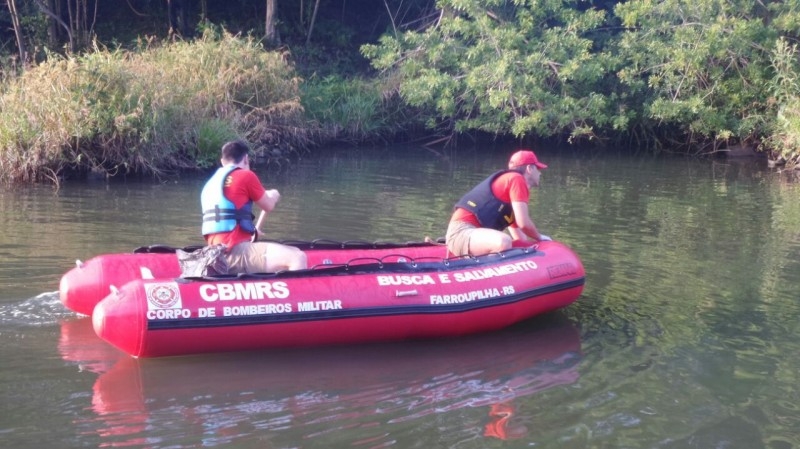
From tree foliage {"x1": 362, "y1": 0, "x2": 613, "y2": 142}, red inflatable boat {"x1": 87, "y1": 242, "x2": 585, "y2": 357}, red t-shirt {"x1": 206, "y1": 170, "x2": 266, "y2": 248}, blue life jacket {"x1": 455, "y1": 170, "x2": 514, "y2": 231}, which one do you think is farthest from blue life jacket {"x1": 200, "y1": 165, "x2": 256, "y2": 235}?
tree foliage {"x1": 362, "y1": 0, "x2": 613, "y2": 142}

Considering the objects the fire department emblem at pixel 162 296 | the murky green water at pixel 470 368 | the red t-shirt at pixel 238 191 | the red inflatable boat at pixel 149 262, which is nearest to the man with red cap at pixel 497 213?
the red inflatable boat at pixel 149 262

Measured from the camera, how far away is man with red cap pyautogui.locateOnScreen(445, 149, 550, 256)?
22.2ft

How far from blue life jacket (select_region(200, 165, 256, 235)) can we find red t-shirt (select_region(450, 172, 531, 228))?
1.79 meters

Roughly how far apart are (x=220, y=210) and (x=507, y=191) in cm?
219

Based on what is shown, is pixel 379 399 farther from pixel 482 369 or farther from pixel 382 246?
pixel 382 246

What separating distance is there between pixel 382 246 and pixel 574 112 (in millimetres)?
9374

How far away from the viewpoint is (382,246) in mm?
7188

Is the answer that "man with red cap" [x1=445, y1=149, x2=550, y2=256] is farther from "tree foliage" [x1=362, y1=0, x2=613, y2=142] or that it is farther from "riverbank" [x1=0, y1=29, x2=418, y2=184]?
"tree foliage" [x1=362, y1=0, x2=613, y2=142]

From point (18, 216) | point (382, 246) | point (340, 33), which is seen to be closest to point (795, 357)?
point (382, 246)

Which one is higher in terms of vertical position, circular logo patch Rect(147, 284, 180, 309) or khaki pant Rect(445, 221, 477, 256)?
khaki pant Rect(445, 221, 477, 256)

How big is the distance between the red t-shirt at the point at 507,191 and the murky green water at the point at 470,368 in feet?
3.02

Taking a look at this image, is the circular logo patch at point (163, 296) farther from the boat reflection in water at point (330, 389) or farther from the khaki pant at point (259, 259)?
the khaki pant at point (259, 259)

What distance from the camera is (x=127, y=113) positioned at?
12180 mm

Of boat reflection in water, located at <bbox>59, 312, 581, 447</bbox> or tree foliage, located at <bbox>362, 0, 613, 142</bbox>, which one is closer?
boat reflection in water, located at <bbox>59, 312, 581, 447</bbox>
